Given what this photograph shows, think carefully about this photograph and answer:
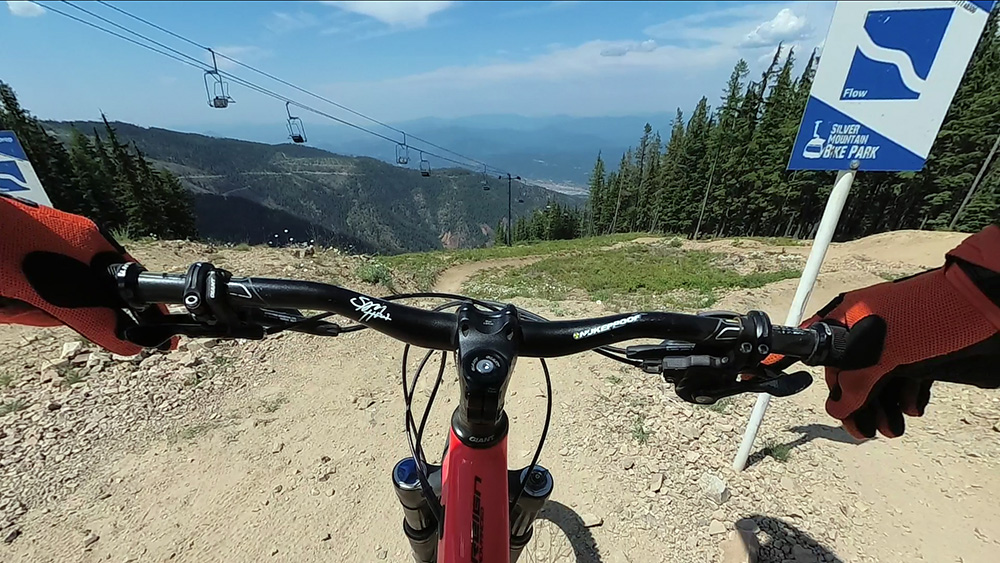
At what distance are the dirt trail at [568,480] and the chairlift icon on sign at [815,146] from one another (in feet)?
8.29

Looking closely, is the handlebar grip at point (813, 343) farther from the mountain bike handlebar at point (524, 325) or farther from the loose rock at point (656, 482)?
the loose rock at point (656, 482)

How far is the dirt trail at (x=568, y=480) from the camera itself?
123 inches

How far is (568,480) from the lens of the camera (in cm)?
370

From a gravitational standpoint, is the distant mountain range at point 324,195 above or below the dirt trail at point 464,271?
below

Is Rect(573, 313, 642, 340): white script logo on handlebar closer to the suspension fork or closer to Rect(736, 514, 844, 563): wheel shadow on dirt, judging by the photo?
the suspension fork

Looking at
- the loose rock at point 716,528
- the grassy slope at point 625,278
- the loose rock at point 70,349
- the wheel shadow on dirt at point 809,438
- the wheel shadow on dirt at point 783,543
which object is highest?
the wheel shadow on dirt at point 809,438

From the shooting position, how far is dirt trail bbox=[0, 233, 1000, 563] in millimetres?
3131

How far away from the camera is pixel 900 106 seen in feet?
7.47

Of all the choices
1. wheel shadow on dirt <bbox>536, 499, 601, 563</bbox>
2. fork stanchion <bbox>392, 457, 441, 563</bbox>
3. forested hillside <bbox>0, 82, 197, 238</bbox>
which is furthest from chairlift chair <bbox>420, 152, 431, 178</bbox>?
fork stanchion <bbox>392, 457, 441, 563</bbox>

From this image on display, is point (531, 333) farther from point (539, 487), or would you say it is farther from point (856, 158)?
point (856, 158)

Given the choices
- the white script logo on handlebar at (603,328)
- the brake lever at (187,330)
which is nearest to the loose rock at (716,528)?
the white script logo on handlebar at (603,328)

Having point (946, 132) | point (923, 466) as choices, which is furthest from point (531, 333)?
point (946, 132)

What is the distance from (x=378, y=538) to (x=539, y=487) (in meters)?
2.18

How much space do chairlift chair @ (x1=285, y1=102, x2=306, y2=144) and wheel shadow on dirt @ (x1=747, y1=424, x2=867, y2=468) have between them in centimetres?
2147
